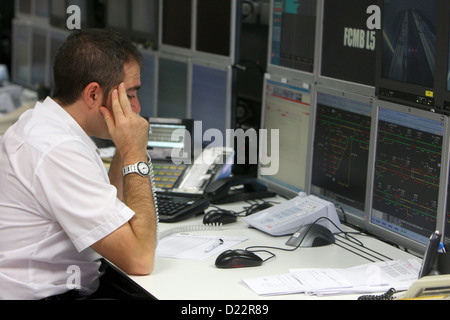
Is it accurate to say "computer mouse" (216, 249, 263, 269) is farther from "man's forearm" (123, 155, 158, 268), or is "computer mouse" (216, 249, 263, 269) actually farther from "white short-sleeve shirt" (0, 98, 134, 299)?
"white short-sleeve shirt" (0, 98, 134, 299)

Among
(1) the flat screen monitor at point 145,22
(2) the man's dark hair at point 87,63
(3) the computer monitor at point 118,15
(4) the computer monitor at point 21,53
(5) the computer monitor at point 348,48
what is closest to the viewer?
(2) the man's dark hair at point 87,63

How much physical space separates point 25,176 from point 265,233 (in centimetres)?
82

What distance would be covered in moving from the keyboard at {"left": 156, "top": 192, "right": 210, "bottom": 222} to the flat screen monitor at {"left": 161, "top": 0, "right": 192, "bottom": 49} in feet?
3.19

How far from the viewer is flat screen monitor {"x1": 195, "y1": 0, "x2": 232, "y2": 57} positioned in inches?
110

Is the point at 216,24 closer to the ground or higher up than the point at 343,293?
higher up

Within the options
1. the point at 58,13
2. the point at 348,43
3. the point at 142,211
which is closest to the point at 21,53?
the point at 58,13

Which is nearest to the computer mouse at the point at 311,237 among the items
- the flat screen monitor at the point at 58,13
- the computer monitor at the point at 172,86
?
the computer monitor at the point at 172,86

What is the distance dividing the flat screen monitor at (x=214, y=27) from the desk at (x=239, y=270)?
3.26ft

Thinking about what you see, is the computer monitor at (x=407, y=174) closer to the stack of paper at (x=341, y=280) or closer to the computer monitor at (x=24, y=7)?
the stack of paper at (x=341, y=280)

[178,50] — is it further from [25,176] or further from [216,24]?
[25,176]

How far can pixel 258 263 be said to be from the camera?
6.09 ft

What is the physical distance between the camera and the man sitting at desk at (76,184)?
167cm

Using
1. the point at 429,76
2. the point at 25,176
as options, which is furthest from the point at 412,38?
the point at 25,176

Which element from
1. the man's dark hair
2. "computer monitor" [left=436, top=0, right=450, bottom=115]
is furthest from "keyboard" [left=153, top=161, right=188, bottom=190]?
"computer monitor" [left=436, top=0, right=450, bottom=115]
